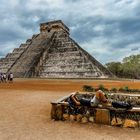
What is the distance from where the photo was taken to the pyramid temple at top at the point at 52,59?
34.7m


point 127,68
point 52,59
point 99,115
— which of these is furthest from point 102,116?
point 127,68

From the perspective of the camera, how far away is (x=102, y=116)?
7.79 m

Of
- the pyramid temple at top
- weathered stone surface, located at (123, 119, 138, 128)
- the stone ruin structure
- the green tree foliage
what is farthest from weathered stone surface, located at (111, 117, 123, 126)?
the green tree foliage

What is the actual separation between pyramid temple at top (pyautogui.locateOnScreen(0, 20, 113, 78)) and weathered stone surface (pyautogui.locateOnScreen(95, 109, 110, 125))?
979 inches

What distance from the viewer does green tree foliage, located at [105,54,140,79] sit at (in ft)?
203

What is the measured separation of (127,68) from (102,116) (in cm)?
5620

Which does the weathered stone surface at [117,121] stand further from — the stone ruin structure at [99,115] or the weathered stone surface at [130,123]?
the weathered stone surface at [130,123]

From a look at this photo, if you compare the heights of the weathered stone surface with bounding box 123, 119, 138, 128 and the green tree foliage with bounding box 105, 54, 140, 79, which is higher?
the green tree foliage with bounding box 105, 54, 140, 79

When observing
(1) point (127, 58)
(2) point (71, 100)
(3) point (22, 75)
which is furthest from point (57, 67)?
(1) point (127, 58)

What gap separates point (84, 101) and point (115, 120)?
4.29 ft

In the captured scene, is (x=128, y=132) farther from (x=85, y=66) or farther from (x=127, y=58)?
(x=127, y=58)

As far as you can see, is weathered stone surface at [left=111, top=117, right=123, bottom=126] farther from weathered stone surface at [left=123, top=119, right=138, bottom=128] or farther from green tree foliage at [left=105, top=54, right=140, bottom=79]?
green tree foliage at [left=105, top=54, right=140, bottom=79]

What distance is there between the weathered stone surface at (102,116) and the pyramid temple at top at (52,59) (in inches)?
979

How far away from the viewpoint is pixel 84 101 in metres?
8.23
